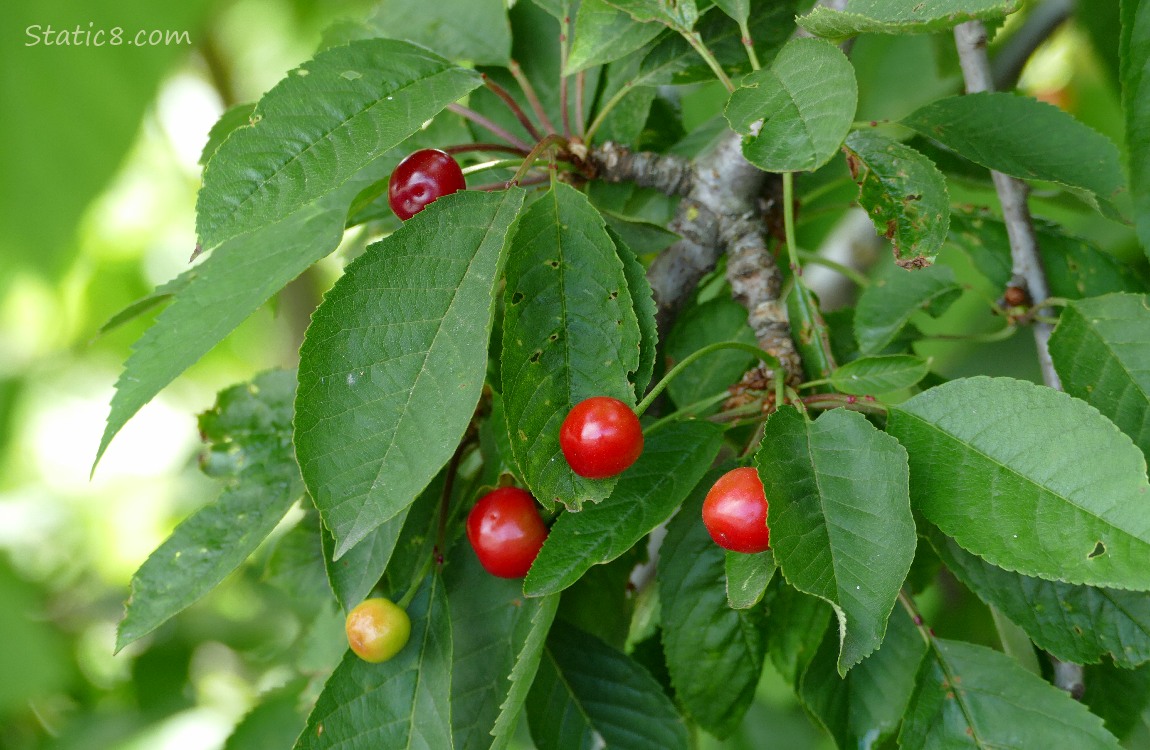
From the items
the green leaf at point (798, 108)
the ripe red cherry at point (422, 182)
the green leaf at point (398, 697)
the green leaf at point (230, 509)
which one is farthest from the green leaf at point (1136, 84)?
the green leaf at point (230, 509)

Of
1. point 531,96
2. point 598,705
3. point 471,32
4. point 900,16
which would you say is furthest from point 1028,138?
point 598,705

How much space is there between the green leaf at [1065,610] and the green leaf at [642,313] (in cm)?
35

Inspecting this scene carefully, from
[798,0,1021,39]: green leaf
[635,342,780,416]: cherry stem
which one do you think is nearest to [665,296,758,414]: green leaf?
[635,342,780,416]: cherry stem

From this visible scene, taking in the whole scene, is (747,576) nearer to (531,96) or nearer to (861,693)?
(861,693)

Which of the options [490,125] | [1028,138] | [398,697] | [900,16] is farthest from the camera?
[490,125]

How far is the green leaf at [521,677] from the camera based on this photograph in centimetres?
89

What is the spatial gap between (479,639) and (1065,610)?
0.64 meters

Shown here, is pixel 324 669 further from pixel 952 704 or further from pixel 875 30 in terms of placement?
pixel 875 30

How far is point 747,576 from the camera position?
2.88 ft

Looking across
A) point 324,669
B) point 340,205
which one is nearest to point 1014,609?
point 340,205

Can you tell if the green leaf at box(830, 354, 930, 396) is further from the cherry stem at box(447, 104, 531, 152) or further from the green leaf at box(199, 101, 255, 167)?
the green leaf at box(199, 101, 255, 167)

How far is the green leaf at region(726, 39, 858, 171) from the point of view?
837 mm

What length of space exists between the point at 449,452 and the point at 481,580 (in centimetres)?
38

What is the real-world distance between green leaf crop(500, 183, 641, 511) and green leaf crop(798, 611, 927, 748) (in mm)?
383
